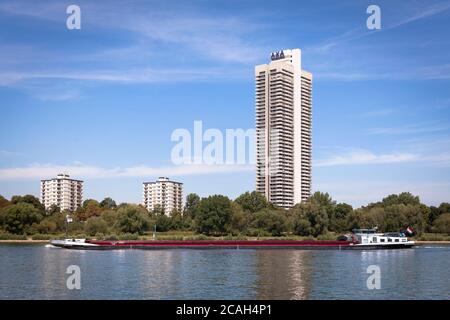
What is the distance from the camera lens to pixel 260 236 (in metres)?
92.1

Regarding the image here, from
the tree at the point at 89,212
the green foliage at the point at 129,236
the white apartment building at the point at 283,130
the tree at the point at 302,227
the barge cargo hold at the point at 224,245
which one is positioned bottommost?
the barge cargo hold at the point at 224,245

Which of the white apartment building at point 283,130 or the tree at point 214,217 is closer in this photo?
the tree at point 214,217

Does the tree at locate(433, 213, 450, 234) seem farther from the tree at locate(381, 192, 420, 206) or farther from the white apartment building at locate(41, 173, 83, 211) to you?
the white apartment building at locate(41, 173, 83, 211)

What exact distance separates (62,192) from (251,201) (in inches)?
2861

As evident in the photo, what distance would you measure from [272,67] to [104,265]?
397 ft

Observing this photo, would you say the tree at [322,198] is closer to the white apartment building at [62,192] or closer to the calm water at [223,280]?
the calm water at [223,280]

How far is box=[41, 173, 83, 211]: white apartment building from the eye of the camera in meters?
168

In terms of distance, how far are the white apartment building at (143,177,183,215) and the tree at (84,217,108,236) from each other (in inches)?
3738

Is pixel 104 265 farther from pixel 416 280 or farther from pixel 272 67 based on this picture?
pixel 272 67

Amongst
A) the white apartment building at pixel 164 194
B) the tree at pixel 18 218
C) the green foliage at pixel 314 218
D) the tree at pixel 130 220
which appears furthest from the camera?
the white apartment building at pixel 164 194

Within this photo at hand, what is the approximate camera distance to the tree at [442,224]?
96.4 m

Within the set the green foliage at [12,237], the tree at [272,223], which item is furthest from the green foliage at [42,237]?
the tree at [272,223]

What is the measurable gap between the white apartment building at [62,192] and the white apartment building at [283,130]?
2188 inches
